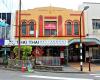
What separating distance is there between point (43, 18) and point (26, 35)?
357 cm

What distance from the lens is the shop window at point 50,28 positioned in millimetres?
52459

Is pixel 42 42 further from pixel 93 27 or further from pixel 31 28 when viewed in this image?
pixel 93 27

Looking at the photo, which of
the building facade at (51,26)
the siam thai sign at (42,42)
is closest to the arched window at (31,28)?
the building facade at (51,26)

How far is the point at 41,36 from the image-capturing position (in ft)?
171

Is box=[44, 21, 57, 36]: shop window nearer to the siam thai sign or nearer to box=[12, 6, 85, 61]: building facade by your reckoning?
box=[12, 6, 85, 61]: building facade

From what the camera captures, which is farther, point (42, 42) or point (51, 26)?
point (51, 26)

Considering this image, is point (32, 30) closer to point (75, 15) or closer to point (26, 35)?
point (26, 35)

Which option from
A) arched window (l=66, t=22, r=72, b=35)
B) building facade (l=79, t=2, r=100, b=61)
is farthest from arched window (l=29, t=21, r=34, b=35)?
building facade (l=79, t=2, r=100, b=61)

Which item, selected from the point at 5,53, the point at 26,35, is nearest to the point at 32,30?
the point at 26,35

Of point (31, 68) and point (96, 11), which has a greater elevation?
point (96, 11)

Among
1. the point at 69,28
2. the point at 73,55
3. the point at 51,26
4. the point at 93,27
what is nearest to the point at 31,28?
the point at 51,26

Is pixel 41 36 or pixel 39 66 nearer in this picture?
pixel 39 66

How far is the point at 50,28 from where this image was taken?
5238 cm

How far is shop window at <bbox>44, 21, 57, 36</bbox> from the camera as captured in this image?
172 feet
